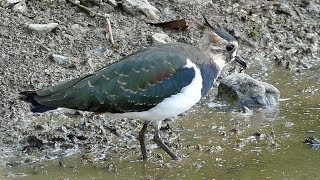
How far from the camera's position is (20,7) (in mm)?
9812

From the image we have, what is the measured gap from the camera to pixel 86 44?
959 cm

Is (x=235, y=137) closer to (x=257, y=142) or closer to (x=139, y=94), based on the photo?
(x=257, y=142)

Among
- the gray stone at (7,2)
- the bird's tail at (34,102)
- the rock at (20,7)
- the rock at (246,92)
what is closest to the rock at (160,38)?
the rock at (246,92)

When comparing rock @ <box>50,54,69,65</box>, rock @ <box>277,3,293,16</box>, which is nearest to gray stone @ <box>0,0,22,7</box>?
rock @ <box>50,54,69,65</box>

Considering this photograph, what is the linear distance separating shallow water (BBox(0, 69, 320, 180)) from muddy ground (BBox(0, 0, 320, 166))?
0.66 ft

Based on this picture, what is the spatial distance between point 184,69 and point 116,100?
Answer: 619 mm

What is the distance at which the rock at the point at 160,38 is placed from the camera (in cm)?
973

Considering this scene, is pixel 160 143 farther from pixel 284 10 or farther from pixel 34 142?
pixel 284 10

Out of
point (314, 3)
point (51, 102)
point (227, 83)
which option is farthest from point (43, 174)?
point (314, 3)

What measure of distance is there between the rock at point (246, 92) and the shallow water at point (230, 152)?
0.12m

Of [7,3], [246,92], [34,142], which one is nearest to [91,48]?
[7,3]

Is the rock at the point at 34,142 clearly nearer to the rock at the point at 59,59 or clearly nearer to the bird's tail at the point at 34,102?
the bird's tail at the point at 34,102

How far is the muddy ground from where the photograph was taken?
782 centimetres

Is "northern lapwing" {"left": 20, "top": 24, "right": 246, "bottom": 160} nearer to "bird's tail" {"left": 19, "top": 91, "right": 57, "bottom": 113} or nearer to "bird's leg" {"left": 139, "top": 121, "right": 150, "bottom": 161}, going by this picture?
"bird's tail" {"left": 19, "top": 91, "right": 57, "bottom": 113}
